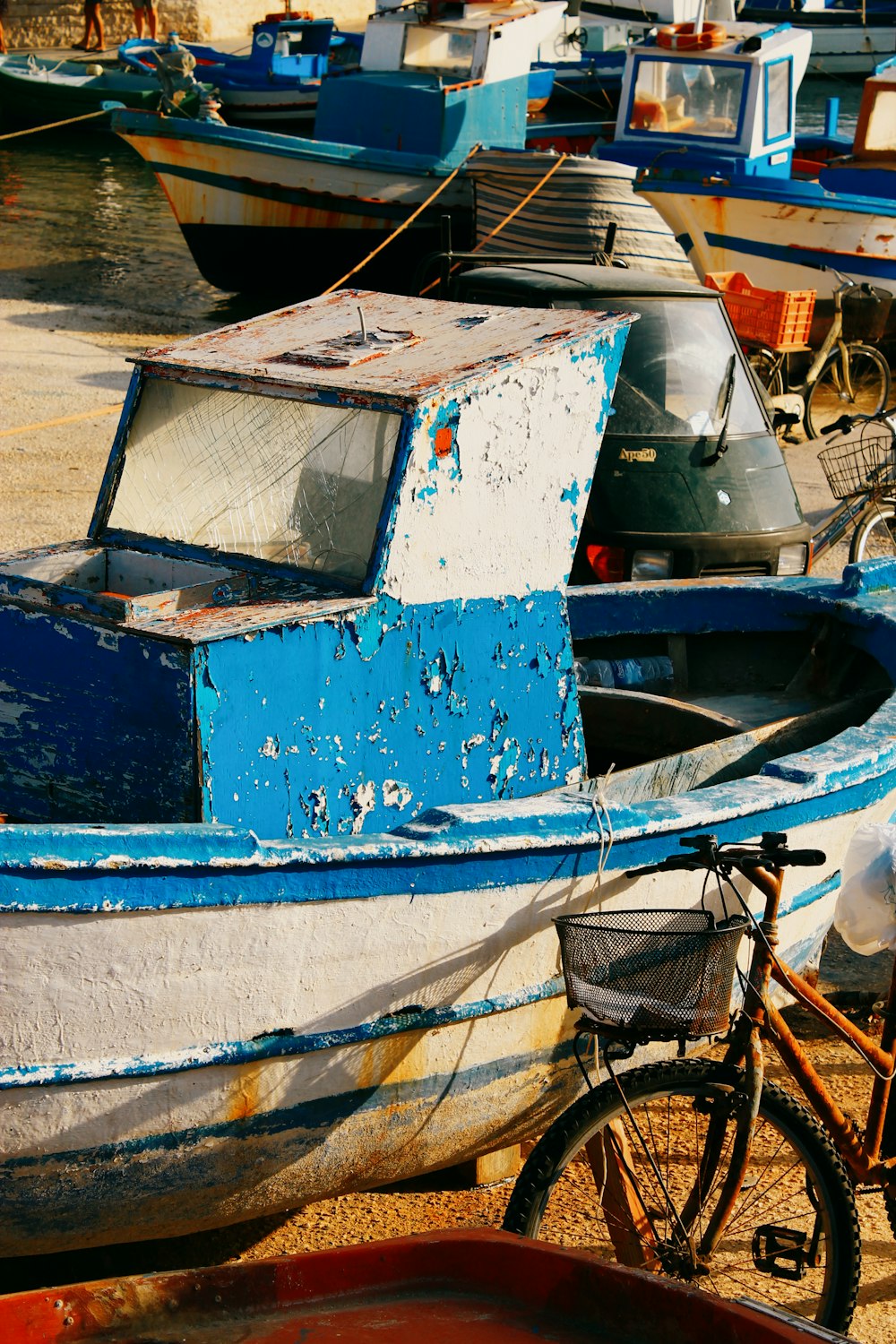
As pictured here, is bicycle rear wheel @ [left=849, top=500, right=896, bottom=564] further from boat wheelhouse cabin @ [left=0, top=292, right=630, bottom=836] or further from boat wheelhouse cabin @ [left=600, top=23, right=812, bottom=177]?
boat wheelhouse cabin @ [left=600, top=23, right=812, bottom=177]

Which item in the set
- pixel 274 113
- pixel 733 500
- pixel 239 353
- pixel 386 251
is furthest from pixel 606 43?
pixel 239 353

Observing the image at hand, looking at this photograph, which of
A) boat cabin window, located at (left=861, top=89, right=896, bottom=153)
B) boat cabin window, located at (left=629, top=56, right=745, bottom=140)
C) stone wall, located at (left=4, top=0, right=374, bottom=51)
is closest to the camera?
boat cabin window, located at (left=629, top=56, right=745, bottom=140)

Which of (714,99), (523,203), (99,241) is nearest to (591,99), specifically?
(99,241)

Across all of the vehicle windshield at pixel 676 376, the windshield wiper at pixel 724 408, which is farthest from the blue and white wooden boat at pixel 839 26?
the windshield wiper at pixel 724 408

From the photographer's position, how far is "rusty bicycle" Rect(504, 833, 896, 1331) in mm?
3066

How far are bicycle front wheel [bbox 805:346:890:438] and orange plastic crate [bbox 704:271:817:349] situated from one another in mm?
490

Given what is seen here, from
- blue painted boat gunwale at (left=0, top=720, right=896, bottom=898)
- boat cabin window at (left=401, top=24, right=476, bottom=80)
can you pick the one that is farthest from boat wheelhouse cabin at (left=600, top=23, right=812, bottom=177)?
blue painted boat gunwale at (left=0, top=720, right=896, bottom=898)

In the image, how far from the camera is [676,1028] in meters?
3.06

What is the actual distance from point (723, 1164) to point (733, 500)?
3.50m

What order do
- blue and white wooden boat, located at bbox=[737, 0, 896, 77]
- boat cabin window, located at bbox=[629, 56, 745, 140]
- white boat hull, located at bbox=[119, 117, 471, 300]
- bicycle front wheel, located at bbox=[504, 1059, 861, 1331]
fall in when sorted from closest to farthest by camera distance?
bicycle front wheel, located at bbox=[504, 1059, 861, 1331] < boat cabin window, located at bbox=[629, 56, 745, 140] < white boat hull, located at bbox=[119, 117, 471, 300] < blue and white wooden boat, located at bbox=[737, 0, 896, 77]

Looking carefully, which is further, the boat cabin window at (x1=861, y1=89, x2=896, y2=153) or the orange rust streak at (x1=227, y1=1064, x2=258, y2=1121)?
the boat cabin window at (x1=861, y1=89, x2=896, y2=153)

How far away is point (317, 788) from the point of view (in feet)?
11.9

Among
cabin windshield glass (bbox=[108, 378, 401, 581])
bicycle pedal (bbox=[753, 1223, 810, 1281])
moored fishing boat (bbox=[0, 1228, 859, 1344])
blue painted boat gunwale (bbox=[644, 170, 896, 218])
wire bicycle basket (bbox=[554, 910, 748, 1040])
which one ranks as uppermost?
blue painted boat gunwale (bbox=[644, 170, 896, 218])

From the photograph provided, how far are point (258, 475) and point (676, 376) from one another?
3.25 m
